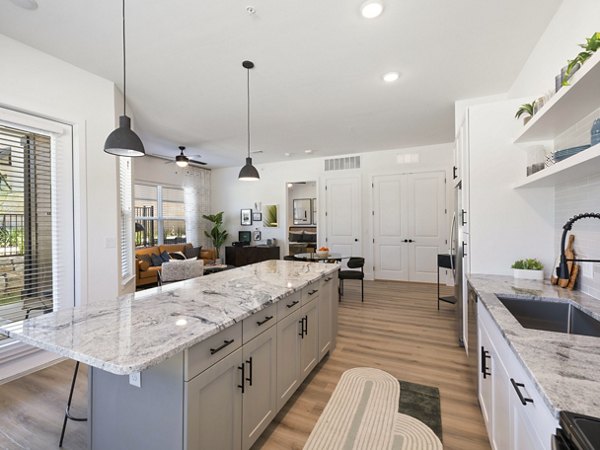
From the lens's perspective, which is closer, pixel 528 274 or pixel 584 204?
pixel 584 204

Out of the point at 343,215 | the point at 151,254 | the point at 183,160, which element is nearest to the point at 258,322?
the point at 183,160

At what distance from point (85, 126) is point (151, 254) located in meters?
3.84

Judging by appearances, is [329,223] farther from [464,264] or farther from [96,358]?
[96,358]

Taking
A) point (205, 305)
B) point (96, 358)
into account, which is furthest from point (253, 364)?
point (96, 358)

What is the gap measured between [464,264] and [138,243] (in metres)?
6.66

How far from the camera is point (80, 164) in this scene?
292cm

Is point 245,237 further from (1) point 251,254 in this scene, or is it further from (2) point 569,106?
(2) point 569,106

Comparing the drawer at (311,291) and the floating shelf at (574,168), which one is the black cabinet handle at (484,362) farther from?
the drawer at (311,291)

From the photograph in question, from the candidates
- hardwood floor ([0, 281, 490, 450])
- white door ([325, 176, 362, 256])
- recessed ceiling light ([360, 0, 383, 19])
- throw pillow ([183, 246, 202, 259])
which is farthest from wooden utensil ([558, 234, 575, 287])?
throw pillow ([183, 246, 202, 259])

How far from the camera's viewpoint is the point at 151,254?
6.24m

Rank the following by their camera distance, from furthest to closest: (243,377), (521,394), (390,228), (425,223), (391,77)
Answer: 1. (390,228)
2. (425,223)
3. (391,77)
4. (243,377)
5. (521,394)

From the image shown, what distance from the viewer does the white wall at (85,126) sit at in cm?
253

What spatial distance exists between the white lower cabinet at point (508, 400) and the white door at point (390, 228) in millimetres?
4507

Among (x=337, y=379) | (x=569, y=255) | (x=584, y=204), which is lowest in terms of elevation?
(x=337, y=379)
